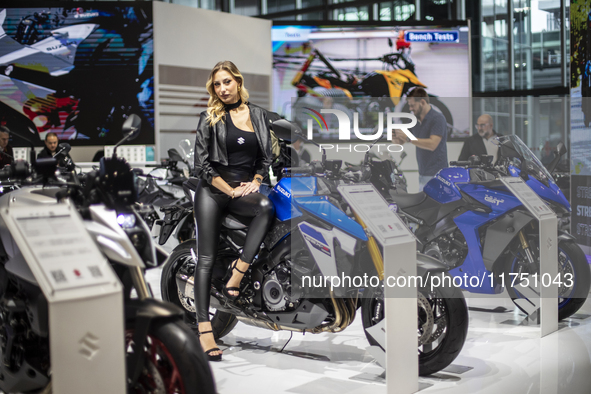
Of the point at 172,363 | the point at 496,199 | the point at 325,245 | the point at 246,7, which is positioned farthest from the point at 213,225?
the point at 246,7

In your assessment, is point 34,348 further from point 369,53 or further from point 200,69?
point 369,53

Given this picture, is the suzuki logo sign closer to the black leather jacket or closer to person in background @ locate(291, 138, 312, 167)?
person in background @ locate(291, 138, 312, 167)

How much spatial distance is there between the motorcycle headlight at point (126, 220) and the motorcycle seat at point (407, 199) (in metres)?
1.55

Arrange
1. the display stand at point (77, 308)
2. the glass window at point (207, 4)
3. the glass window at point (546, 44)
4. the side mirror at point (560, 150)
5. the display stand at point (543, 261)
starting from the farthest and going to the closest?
the glass window at point (207, 4) → the glass window at point (546, 44) → the side mirror at point (560, 150) → the display stand at point (543, 261) → the display stand at point (77, 308)

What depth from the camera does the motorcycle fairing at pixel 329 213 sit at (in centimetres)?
Result: 310

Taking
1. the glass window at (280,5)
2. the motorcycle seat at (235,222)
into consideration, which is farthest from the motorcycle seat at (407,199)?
the glass window at (280,5)

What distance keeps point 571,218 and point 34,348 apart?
3.50 m

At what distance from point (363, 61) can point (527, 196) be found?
6.86 meters

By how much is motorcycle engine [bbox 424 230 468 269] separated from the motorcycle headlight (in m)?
2.10

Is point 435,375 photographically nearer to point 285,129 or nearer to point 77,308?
point 285,129

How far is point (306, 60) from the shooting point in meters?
10.4

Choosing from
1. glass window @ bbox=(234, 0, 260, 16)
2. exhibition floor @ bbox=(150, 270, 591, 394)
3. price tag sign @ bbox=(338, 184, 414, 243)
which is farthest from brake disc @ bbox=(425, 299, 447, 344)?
glass window @ bbox=(234, 0, 260, 16)

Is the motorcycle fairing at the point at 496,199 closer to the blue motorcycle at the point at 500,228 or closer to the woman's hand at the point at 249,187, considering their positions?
the blue motorcycle at the point at 500,228

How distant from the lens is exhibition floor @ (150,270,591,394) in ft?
9.98
